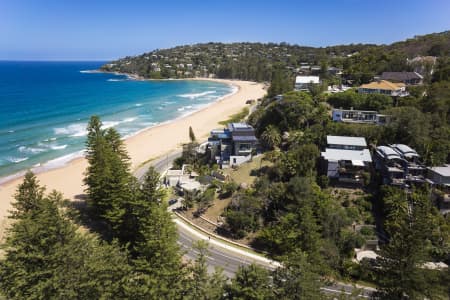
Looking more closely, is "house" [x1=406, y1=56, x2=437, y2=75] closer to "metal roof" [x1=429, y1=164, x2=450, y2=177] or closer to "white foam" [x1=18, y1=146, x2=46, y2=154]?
"metal roof" [x1=429, y1=164, x2=450, y2=177]

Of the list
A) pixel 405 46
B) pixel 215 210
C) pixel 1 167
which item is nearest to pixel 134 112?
pixel 1 167

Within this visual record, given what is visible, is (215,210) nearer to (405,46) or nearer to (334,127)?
(334,127)

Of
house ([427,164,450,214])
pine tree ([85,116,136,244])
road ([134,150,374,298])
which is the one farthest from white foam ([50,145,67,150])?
house ([427,164,450,214])

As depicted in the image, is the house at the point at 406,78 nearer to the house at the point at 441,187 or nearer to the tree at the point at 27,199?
the house at the point at 441,187

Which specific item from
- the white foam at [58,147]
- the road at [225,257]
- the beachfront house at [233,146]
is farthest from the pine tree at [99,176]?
the white foam at [58,147]

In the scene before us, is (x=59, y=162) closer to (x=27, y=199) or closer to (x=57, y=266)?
(x=27, y=199)

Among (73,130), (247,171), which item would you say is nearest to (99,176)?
(247,171)
